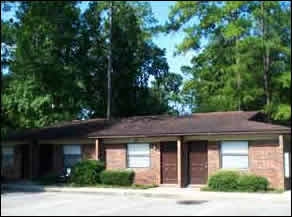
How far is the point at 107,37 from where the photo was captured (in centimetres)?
4453

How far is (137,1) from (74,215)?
105ft

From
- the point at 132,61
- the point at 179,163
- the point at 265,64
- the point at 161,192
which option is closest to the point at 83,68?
the point at 132,61

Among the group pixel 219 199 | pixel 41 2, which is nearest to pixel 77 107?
pixel 41 2

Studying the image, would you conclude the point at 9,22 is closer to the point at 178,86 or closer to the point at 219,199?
the point at 219,199

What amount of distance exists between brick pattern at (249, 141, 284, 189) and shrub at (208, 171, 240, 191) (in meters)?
1.07

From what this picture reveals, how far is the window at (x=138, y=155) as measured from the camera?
28.0 meters

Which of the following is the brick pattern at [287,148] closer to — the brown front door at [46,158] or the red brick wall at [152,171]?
the red brick wall at [152,171]

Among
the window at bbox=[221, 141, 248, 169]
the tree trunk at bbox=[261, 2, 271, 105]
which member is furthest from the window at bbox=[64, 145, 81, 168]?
the tree trunk at bbox=[261, 2, 271, 105]

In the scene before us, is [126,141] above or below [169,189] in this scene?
above

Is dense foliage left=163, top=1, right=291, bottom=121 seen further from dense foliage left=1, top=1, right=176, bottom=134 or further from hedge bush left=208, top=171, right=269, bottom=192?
dense foliage left=1, top=1, right=176, bottom=134

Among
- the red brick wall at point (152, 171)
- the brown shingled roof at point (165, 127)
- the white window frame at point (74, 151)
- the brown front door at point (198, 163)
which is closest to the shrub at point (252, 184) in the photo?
the brown shingled roof at point (165, 127)

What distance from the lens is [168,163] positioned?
1085 inches

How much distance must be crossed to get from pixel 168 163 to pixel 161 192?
379 centimetres

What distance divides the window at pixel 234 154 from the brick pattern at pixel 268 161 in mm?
302
